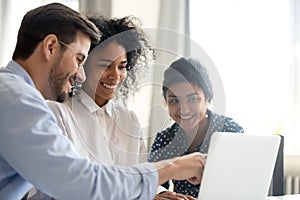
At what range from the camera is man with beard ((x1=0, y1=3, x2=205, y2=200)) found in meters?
0.86

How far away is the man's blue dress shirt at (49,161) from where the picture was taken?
85 centimetres

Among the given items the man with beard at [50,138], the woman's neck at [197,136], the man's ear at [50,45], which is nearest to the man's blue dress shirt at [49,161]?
the man with beard at [50,138]

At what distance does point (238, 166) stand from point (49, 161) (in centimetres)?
53

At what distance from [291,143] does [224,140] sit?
1864 mm

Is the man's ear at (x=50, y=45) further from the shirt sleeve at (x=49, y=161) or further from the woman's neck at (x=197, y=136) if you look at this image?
the woman's neck at (x=197, y=136)

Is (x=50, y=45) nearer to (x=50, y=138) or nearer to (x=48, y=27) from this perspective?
(x=48, y=27)

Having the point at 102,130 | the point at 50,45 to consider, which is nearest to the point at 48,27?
the point at 50,45

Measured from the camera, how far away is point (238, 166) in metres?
1.16

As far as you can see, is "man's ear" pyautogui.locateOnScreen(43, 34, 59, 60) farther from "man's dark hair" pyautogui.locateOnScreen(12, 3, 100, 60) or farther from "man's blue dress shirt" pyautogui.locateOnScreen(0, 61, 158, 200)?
"man's blue dress shirt" pyautogui.locateOnScreen(0, 61, 158, 200)

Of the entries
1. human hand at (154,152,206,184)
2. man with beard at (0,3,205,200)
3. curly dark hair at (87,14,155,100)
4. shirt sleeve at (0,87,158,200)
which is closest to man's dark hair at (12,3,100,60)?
man with beard at (0,3,205,200)

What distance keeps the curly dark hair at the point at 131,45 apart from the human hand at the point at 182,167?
0.34m

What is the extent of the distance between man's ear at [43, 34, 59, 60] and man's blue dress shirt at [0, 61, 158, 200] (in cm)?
15

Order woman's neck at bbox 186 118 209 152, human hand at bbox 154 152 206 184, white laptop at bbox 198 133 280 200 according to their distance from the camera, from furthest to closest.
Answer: woman's neck at bbox 186 118 209 152, white laptop at bbox 198 133 280 200, human hand at bbox 154 152 206 184

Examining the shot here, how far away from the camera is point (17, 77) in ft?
3.20
